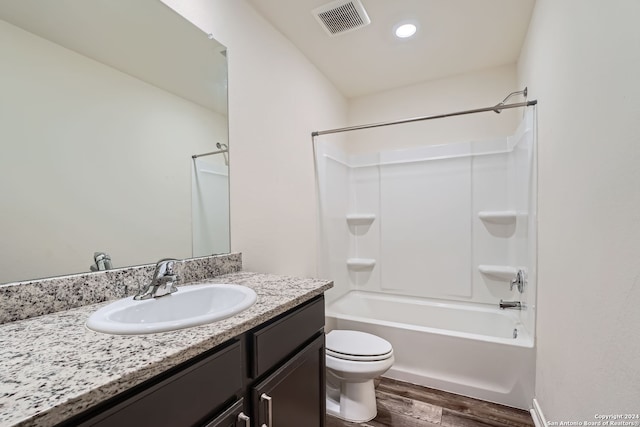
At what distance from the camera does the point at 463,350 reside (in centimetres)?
186

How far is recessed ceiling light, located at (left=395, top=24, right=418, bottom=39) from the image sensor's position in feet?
6.28

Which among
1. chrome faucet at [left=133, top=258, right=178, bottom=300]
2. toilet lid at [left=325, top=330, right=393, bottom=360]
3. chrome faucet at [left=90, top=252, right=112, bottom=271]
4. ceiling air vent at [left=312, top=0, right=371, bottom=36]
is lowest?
toilet lid at [left=325, top=330, right=393, bottom=360]

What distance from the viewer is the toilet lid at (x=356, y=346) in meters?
1.63

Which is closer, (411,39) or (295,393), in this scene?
(295,393)

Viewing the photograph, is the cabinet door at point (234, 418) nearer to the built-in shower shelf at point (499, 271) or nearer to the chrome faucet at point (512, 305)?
the chrome faucet at point (512, 305)

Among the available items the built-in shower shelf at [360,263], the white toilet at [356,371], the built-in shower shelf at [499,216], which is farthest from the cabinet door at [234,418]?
the built-in shower shelf at [499,216]

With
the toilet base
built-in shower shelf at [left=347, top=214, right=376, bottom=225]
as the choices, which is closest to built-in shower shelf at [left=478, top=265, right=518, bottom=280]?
built-in shower shelf at [left=347, top=214, right=376, bottom=225]

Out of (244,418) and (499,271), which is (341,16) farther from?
(499,271)

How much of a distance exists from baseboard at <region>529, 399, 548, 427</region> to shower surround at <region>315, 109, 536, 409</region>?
0.25 ft

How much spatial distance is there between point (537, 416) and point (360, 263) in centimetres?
165

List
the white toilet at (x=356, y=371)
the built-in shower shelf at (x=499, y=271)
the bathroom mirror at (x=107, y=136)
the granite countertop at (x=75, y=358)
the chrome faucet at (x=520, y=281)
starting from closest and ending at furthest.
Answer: the granite countertop at (x=75, y=358)
the bathroom mirror at (x=107, y=136)
the white toilet at (x=356, y=371)
the chrome faucet at (x=520, y=281)
the built-in shower shelf at (x=499, y=271)

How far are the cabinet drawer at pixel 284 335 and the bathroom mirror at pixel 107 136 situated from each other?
60cm

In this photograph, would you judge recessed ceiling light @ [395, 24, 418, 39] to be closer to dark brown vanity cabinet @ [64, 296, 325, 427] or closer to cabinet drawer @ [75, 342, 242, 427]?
dark brown vanity cabinet @ [64, 296, 325, 427]

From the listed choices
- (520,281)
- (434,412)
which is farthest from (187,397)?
(520,281)
